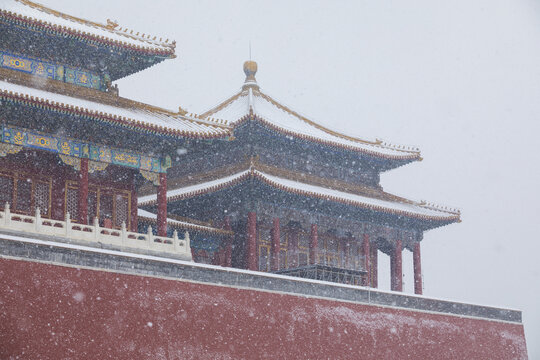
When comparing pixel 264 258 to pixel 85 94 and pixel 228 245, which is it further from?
pixel 85 94

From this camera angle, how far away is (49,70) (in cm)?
2102

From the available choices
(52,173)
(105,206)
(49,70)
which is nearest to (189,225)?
(105,206)

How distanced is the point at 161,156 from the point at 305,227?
6.82 metres

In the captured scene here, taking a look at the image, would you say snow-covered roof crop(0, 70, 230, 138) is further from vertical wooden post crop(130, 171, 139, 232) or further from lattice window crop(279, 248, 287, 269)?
lattice window crop(279, 248, 287, 269)

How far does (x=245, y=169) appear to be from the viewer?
991 inches

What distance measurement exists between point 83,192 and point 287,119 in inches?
412

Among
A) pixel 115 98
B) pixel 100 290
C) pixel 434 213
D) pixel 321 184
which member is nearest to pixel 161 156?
pixel 115 98

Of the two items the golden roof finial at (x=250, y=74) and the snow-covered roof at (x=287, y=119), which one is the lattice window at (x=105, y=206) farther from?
the golden roof finial at (x=250, y=74)

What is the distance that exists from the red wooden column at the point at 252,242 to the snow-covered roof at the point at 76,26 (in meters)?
5.77

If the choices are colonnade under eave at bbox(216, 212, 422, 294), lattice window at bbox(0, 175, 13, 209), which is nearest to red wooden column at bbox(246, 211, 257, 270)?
colonnade under eave at bbox(216, 212, 422, 294)

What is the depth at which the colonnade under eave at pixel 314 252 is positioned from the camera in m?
24.9

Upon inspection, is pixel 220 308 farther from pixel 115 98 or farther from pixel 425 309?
pixel 425 309

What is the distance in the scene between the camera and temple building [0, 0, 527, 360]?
16688mm

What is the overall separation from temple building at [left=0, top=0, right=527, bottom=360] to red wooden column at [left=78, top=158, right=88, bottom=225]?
0.10 feet
